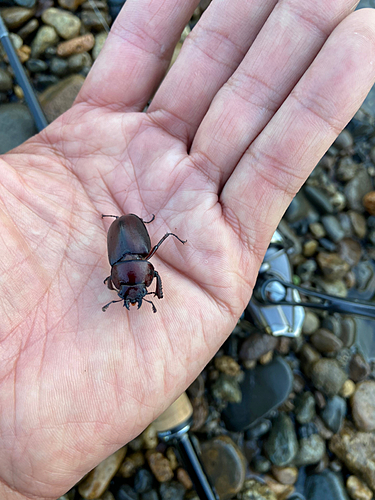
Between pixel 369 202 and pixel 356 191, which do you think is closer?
pixel 369 202

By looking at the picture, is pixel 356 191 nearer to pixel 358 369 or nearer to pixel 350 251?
pixel 350 251

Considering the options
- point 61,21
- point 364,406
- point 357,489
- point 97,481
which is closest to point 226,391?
point 97,481

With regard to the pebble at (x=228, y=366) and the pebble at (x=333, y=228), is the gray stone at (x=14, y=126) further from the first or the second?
the pebble at (x=333, y=228)

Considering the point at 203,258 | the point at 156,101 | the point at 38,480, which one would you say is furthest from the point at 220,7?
the point at 38,480

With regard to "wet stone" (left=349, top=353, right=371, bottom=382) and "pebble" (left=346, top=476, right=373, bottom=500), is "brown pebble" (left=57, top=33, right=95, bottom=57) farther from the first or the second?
"pebble" (left=346, top=476, right=373, bottom=500)

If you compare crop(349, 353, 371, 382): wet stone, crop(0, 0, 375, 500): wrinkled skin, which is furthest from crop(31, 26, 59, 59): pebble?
crop(349, 353, 371, 382): wet stone

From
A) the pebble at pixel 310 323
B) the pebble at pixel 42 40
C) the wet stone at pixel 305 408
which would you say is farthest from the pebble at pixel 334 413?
the pebble at pixel 42 40
